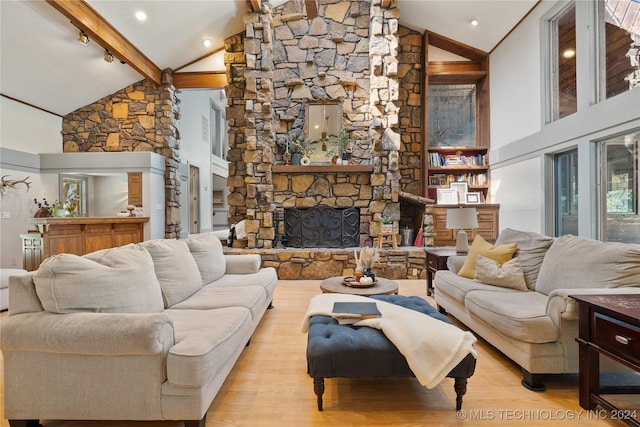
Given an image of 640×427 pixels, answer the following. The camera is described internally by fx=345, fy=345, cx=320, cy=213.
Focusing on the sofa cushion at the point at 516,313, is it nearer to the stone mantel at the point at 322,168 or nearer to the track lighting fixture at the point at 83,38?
the stone mantel at the point at 322,168

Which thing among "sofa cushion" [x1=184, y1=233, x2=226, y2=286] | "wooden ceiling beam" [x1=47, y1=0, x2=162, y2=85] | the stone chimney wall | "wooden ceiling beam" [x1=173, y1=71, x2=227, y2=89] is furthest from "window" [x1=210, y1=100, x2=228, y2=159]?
"sofa cushion" [x1=184, y1=233, x2=226, y2=286]

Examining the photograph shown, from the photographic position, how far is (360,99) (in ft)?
20.5

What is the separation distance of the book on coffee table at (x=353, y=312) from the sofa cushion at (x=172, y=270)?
1.17 metres

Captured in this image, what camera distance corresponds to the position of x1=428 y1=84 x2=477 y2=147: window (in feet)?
22.2

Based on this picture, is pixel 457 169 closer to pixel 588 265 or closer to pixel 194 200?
pixel 588 265

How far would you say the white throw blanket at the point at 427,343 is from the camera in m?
1.79

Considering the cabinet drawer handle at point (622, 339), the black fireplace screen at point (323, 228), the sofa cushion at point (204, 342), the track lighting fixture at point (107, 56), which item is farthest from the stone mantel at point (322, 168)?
the cabinet drawer handle at point (622, 339)

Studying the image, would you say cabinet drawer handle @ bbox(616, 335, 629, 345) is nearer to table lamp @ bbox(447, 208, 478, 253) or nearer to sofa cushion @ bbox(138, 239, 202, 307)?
table lamp @ bbox(447, 208, 478, 253)

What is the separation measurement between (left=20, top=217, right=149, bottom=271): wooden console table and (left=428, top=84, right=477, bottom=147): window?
19.4 ft

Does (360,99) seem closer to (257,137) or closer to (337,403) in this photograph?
(257,137)

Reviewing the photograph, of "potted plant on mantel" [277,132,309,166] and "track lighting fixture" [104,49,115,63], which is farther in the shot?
"potted plant on mantel" [277,132,309,166]

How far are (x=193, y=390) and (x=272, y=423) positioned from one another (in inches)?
18.7

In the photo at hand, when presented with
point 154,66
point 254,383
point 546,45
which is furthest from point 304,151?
point 254,383

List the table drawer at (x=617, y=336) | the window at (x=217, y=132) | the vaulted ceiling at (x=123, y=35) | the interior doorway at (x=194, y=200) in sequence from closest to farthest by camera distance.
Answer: the table drawer at (x=617, y=336) → the vaulted ceiling at (x=123, y=35) → the interior doorway at (x=194, y=200) → the window at (x=217, y=132)
